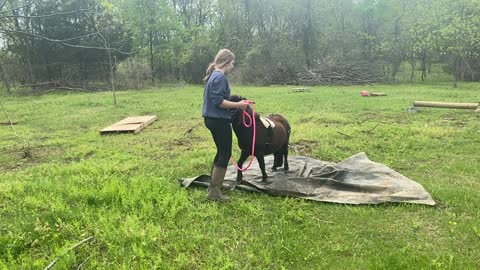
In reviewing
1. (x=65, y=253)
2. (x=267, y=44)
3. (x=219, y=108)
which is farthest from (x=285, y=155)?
(x=267, y=44)

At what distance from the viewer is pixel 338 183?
5.48 metres

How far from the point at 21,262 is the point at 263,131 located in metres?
3.30

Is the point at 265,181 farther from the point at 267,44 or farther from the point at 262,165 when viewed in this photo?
the point at 267,44

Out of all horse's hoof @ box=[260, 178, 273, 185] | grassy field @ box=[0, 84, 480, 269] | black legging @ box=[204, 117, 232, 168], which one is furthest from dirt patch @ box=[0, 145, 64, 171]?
horse's hoof @ box=[260, 178, 273, 185]

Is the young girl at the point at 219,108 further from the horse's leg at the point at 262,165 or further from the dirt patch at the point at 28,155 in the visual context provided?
the dirt patch at the point at 28,155

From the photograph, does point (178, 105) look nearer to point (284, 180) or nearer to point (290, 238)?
point (284, 180)

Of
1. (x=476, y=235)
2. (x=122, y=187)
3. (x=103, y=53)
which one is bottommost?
(x=476, y=235)

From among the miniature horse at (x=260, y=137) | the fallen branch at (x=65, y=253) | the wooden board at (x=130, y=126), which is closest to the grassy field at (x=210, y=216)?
the fallen branch at (x=65, y=253)

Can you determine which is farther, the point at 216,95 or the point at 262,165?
the point at 262,165

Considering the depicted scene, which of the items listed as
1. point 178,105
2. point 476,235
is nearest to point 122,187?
point 476,235

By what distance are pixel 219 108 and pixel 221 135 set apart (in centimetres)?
37

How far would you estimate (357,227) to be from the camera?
4.32 meters

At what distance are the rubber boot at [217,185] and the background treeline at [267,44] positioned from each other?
65.7 feet

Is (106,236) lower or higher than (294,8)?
lower
